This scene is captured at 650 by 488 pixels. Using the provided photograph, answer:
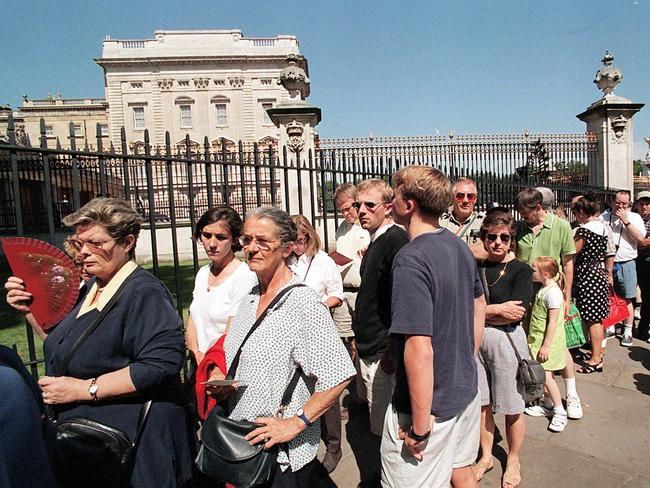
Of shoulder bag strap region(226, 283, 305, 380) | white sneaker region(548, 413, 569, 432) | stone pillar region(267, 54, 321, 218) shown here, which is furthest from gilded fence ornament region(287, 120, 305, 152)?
shoulder bag strap region(226, 283, 305, 380)

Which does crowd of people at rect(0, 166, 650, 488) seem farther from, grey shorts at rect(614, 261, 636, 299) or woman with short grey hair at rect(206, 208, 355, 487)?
grey shorts at rect(614, 261, 636, 299)

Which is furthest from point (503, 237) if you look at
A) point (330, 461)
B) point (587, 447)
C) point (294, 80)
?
point (294, 80)

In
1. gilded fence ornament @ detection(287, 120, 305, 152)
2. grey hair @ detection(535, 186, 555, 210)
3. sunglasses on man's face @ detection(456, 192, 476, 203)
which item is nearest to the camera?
sunglasses on man's face @ detection(456, 192, 476, 203)

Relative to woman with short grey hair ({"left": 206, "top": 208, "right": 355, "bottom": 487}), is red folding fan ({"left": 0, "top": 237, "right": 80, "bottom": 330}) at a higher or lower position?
higher

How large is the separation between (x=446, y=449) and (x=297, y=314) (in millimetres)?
996

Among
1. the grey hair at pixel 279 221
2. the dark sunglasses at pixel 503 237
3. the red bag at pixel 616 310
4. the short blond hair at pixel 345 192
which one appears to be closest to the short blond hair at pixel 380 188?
the dark sunglasses at pixel 503 237

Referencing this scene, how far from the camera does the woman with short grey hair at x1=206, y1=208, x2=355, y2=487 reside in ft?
6.66

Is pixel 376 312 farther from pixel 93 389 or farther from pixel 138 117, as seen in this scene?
pixel 138 117

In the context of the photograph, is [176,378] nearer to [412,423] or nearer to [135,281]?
[135,281]

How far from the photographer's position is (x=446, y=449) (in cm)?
217

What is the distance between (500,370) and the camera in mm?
3139

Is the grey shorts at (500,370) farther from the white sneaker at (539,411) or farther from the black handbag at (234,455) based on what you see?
the black handbag at (234,455)

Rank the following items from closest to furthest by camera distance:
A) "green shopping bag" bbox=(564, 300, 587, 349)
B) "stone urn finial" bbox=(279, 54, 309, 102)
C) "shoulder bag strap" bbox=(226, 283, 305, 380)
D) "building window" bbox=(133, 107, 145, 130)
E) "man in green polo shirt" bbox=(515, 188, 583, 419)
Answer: "shoulder bag strap" bbox=(226, 283, 305, 380) → "man in green polo shirt" bbox=(515, 188, 583, 419) → "green shopping bag" bbox=(564, 300, 587, 349) → "stone urn finial" bbox=(279, 54, 309, 102) → "building window" bbox=(133, 107, 145, 130)

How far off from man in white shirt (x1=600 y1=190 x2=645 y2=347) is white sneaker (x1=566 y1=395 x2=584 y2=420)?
8.39ft
